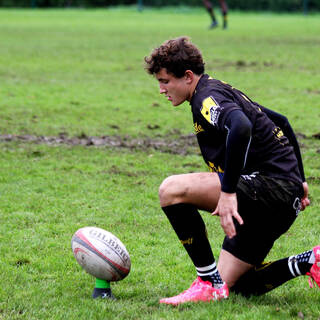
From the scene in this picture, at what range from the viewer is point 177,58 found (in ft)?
14.6

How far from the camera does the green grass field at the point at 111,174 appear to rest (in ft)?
15.1

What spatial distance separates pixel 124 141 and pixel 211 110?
19.6 ft

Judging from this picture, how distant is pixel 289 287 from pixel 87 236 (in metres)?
1.54

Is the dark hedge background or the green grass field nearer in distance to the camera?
the green grass field

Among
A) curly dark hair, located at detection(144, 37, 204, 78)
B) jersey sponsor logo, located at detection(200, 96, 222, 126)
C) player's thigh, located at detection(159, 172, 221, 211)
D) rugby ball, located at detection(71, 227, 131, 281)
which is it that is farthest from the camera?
rugby ball, located at detection(71, 227, 131, 281)

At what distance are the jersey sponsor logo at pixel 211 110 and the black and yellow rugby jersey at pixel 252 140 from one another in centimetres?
1

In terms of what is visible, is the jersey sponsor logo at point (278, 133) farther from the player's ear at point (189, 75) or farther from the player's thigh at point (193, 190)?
the player's ear at point (189, 75)

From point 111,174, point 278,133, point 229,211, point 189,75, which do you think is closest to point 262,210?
point 229,211

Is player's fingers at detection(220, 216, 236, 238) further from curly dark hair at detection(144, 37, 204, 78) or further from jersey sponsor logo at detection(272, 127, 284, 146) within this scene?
curly dark hair at detection(144, 37, 204, 78)

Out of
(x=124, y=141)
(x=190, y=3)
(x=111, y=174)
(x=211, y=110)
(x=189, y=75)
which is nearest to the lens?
(x=211, y=110)

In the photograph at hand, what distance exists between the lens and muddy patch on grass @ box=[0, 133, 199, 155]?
9686mm

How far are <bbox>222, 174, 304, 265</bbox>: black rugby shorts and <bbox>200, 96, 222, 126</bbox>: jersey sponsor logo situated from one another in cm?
48

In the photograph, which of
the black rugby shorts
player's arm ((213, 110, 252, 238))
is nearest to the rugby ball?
the black rugby shorts

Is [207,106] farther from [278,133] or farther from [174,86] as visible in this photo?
[278,133]
